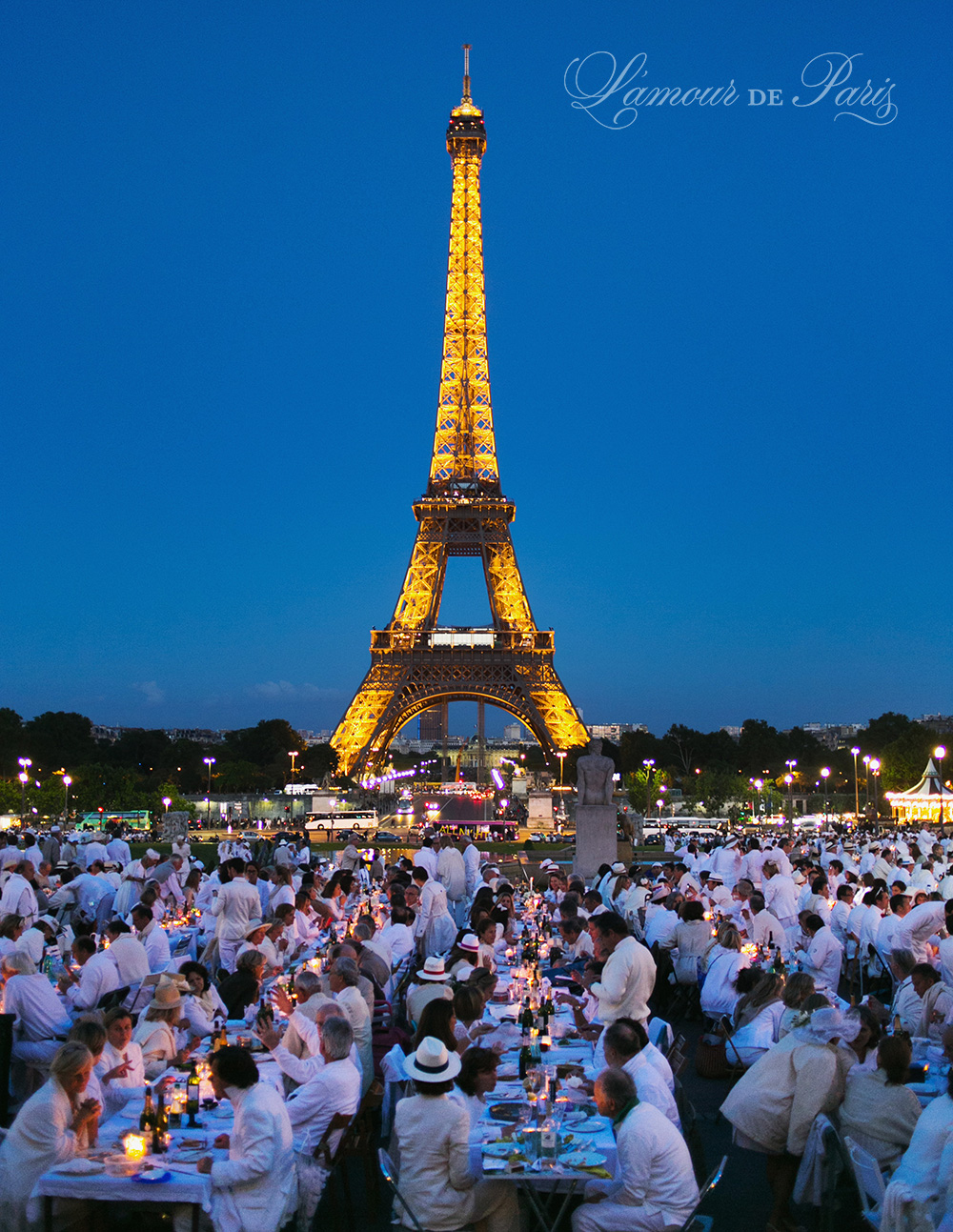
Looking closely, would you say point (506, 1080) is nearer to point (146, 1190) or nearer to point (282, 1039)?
point (282, 1039)

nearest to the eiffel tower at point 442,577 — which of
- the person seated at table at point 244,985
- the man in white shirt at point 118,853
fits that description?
the man in white shirt at point 118,853

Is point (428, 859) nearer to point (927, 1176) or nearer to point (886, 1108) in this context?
point (886, 1108)

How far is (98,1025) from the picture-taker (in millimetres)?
6559

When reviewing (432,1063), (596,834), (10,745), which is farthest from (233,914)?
(10,745)

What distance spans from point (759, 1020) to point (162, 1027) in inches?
172

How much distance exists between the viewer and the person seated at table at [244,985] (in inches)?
395

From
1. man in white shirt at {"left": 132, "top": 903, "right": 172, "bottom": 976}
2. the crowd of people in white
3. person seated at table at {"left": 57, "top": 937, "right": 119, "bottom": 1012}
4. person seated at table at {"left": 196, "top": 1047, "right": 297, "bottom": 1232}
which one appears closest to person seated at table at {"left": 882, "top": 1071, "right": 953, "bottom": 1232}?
the crowd of people in white

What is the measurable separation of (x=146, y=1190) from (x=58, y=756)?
79001 mm

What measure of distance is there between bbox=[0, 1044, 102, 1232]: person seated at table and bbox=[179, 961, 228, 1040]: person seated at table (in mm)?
2553

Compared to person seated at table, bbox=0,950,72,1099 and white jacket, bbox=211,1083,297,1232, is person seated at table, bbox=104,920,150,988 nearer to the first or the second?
person seated at table, bbox=0,950,72,1099

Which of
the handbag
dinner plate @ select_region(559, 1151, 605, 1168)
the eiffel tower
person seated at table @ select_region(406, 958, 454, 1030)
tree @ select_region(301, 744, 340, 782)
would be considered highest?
the eiffel tower

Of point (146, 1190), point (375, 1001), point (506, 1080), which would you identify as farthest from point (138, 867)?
point (146, 1190)

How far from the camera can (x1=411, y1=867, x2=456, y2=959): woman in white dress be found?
1453cm

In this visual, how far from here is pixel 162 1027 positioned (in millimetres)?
7891
